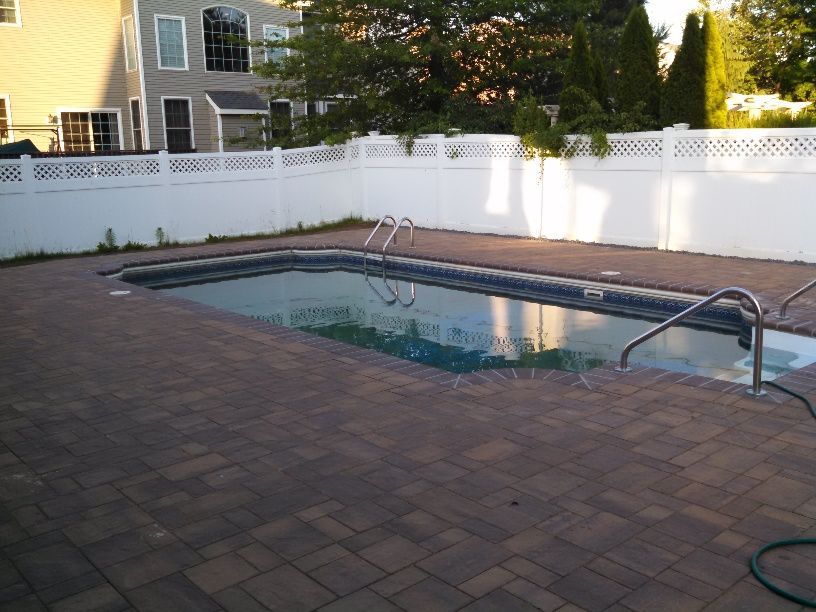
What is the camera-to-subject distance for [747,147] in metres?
10.2

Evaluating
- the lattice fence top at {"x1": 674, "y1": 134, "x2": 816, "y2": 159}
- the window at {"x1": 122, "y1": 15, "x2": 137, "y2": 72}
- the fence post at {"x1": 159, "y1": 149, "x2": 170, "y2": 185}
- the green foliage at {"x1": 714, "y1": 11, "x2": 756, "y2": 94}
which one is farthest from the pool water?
the green foliage at {"x1": 714, "y1": 11, "x2": 756, "y2": 94}

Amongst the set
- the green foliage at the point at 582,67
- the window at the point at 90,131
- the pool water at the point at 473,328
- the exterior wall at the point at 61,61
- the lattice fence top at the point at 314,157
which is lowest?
the pool water at the point at 473,328

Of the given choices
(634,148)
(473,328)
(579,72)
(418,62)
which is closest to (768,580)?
(473,328)

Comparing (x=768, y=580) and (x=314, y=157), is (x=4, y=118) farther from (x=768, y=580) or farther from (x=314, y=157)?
(x=768, y=580)

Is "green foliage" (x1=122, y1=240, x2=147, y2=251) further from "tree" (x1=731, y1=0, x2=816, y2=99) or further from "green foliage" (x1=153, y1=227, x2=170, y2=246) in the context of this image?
"tree" (x1=731, y1=0, x2=816, y2=99)

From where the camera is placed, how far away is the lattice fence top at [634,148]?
11.2 metres

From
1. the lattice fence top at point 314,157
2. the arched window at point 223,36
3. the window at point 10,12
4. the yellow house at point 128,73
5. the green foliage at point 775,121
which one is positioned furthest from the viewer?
the arched window at point 223,36

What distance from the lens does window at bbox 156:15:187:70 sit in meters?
20.5

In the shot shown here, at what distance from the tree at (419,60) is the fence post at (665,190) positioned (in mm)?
4498

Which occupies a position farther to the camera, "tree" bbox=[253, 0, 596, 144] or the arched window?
the arched window

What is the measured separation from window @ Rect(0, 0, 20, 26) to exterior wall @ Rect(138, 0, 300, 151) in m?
2.91

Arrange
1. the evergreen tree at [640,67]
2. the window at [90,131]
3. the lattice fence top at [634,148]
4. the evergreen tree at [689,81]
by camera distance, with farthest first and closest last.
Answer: the window at [90,131]
the evergreen tree at [640,67]
the evergreen tree at [689,81]
the lattice fence top at [634,148]

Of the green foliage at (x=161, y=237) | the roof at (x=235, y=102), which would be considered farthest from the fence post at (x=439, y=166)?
the roof at (x=235, y=102)

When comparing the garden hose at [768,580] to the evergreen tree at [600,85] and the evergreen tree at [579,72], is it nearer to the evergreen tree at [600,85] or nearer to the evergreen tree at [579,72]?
the evergreen tree at [579,72]
